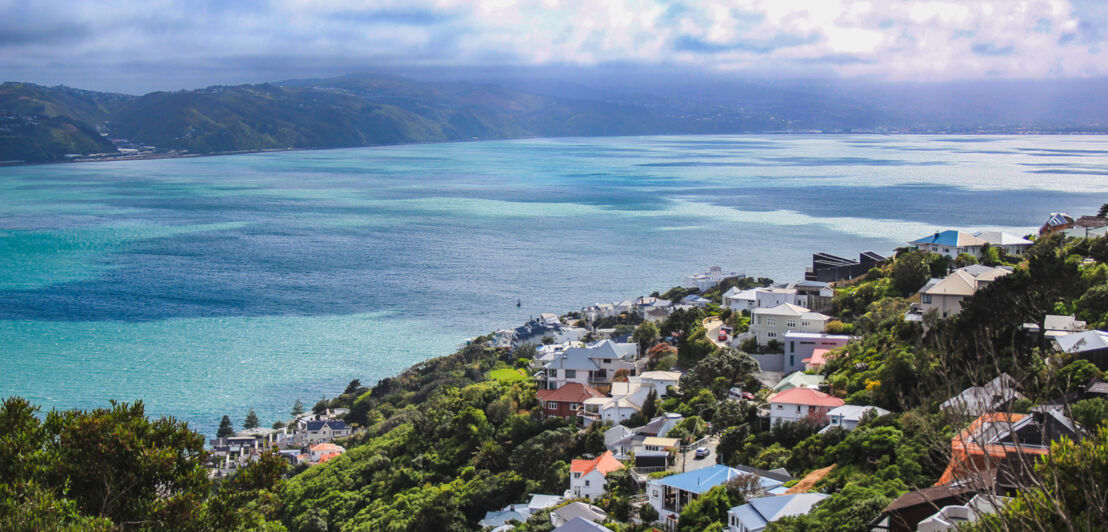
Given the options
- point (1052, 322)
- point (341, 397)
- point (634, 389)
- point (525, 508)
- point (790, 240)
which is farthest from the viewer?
point (790, 240)

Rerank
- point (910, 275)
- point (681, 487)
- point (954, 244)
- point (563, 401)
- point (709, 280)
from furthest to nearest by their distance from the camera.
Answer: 1. point (709, 280)
2. point (954, 244)
3. point (910, 275)
4. point (563, 401)
5. point (681, 487)

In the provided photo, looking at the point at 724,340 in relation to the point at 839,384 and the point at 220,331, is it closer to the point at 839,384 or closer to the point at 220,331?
the point at 839,384

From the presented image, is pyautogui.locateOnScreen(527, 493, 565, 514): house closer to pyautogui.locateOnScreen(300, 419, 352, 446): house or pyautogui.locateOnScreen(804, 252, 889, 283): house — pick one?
pyautogui.locateOnScreen(300, 419, 352, 446): house

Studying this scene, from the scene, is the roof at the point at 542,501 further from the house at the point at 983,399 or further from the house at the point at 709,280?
the house at the point at 709,280

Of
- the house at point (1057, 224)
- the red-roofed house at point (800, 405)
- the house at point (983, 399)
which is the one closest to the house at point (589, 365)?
the red-roofed house at point (800, 405)

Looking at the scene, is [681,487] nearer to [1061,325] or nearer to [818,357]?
[818,357]

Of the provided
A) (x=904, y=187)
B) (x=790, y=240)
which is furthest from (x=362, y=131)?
(x=790, y=240)

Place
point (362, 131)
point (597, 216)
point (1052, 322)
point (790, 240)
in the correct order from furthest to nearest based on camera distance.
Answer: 1. point (362, 131)
2. point (597, 216)
3. point (790, 240)
4. point (1052, 322)

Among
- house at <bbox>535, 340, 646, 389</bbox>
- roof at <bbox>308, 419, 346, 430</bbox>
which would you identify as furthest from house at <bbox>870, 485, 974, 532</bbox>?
roof at <bbox>308, 419, 346, 430</bbox>

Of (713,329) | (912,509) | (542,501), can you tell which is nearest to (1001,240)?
(713,329)
